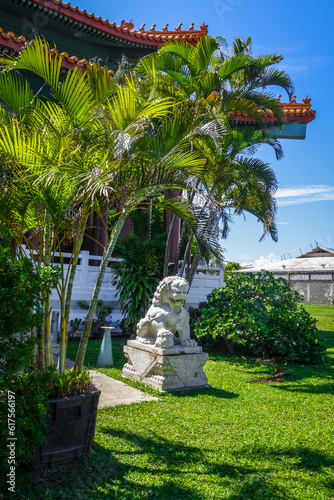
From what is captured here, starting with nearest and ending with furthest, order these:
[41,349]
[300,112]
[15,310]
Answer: [15,310] < [41,349] < [300,112]

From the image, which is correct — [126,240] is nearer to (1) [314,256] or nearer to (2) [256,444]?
(2) [256,444]

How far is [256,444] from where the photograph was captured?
12.1 feet

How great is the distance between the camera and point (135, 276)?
28.5 feet

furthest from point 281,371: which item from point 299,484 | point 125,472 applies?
point 125,472

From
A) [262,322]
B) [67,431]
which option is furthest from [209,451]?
[262,322]

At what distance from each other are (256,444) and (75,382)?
1.79 m

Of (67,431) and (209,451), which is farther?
(209,451)

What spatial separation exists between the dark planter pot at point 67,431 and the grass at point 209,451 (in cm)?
12

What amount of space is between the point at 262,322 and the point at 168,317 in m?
3.03

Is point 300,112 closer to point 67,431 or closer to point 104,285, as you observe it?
point 104,285

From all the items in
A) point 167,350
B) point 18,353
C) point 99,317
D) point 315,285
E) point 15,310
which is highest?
point 15,310

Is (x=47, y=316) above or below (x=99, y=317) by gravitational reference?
above

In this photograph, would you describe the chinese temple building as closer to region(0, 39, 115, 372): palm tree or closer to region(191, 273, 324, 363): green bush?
region(191, 273, 324, 363): green bush

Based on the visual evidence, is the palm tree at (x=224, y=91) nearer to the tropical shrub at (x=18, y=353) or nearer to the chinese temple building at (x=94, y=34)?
the chinese temple building at (x=94, y=34)
